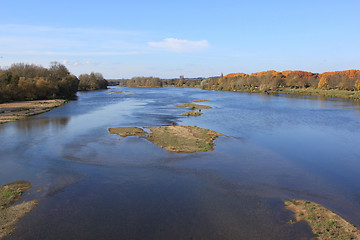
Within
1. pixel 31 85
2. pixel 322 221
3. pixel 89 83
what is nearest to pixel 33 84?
pixel 31 85

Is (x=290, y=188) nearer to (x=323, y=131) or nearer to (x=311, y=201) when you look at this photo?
(x=311, y=201)

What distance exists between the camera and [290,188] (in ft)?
45.0

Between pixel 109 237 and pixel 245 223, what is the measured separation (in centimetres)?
518

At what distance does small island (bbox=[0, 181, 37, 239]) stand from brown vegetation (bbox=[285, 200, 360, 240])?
36.5 ft

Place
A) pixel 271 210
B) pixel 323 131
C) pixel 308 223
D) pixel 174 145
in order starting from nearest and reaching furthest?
pixel 308 223, pixel 271 210, pixel 174 145, pixel 323 131

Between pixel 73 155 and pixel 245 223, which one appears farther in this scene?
pixel 73 155

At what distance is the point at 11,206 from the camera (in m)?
11.3

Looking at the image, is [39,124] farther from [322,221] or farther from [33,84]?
[33,84]

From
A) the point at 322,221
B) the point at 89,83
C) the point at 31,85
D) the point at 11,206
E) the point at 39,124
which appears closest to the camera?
the point at 322,221

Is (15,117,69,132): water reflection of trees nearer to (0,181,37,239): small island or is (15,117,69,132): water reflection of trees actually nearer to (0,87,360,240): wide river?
(0,87,360,240): wide river

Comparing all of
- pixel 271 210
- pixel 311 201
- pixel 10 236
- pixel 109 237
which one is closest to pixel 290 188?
pixel 311 201

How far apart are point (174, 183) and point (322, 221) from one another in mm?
7013

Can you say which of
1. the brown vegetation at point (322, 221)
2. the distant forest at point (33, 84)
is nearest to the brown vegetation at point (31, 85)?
the distant forest at point (33, 84)

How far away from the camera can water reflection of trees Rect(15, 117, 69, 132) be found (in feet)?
93.0
